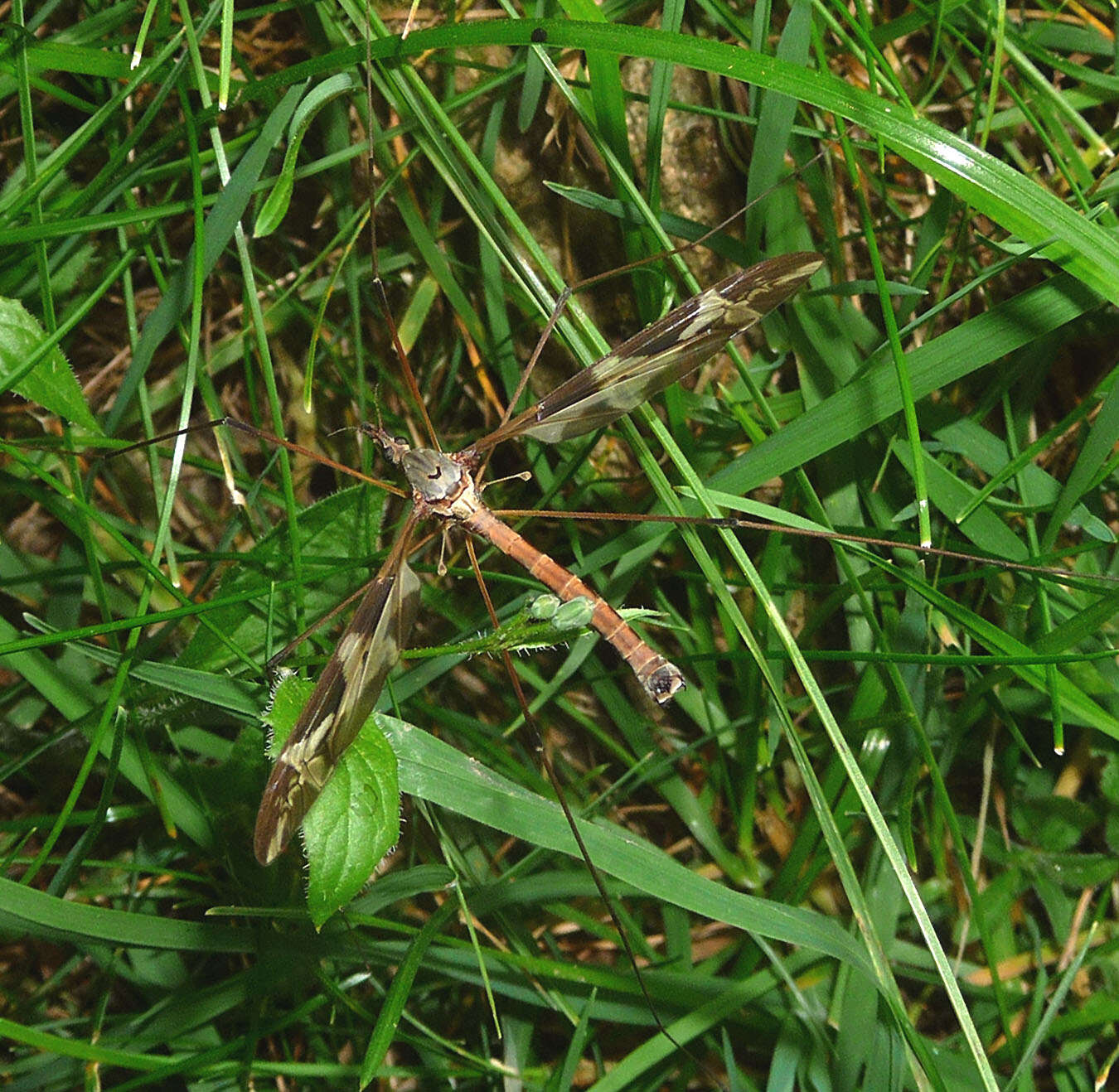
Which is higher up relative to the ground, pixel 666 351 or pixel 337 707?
pixel 666 351

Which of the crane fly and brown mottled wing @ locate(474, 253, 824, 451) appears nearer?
the crane fly

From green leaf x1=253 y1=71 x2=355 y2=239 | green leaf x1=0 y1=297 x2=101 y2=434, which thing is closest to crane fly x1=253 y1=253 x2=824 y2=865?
green leaf x1=253 y1=71 x2=355 y2=239

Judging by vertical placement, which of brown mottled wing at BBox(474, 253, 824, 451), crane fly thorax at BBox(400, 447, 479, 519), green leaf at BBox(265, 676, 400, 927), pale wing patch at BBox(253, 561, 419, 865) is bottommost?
green leaf at BBox(265, 676, 400, 927)

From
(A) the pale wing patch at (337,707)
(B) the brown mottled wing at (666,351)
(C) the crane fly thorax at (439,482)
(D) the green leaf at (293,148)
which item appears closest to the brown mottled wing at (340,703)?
(A) the pale wing patch at (337,707)

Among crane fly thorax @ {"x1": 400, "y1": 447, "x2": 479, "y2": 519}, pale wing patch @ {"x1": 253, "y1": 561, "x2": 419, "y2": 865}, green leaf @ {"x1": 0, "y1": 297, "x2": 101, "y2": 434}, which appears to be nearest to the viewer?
pale wing patch @ {"x1": 253, "y1": 561, "x2": 419, "y2": 865}

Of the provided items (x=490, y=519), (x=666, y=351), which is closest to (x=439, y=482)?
(x=490, y=519)

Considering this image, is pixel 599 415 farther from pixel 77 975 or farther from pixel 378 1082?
pixel 77 975

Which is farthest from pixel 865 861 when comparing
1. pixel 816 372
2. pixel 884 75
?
pixel 884 75

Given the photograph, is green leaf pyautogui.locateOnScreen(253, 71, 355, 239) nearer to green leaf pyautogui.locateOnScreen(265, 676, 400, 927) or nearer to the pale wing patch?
the pale wing patch

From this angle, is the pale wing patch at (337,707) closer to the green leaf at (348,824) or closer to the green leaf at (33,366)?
the green leaf at (348,824)

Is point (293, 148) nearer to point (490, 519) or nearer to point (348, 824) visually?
point (490, 519)
